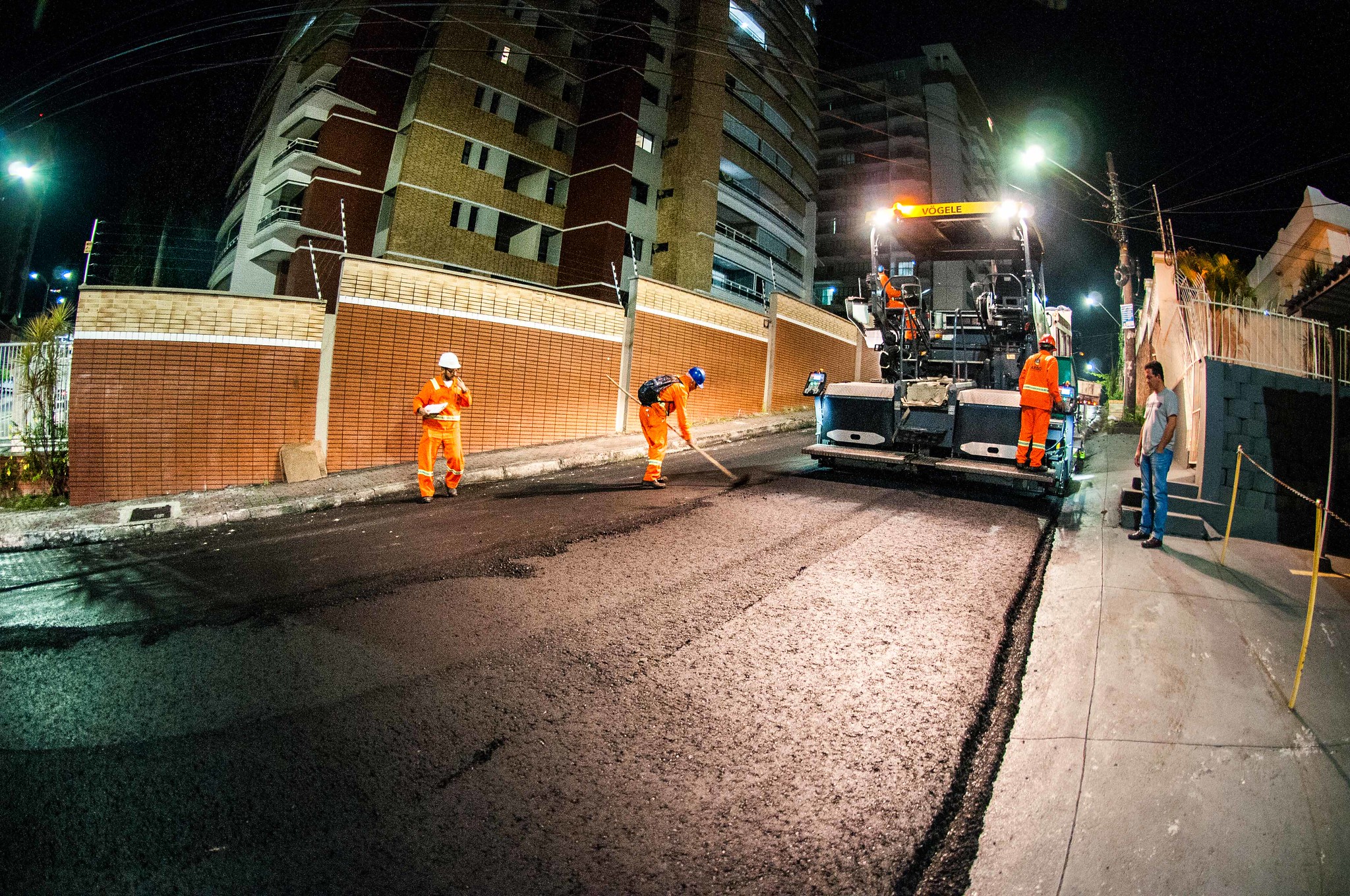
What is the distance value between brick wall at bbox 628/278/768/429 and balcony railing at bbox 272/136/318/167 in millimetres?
16767

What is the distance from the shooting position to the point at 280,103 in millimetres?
25953

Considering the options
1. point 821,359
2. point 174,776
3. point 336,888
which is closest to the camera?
point 336,888

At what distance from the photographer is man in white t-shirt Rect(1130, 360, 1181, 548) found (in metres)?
5.39

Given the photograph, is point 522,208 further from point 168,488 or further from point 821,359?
point 168,488

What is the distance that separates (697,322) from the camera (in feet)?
49.3

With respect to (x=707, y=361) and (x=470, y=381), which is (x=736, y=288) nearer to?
(x=707, y=361)

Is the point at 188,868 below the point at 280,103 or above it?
below

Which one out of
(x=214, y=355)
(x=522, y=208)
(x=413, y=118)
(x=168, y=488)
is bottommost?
(x=168, y=488)

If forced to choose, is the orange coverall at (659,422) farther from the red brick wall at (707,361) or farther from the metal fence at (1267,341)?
the metal fence at (1267,341)

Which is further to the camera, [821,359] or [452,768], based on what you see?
[821,359]

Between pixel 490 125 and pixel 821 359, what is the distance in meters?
15.6

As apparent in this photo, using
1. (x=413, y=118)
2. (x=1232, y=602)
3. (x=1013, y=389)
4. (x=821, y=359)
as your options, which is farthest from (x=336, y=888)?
(x=413, y=118)

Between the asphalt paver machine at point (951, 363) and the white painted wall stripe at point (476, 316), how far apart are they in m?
5.63

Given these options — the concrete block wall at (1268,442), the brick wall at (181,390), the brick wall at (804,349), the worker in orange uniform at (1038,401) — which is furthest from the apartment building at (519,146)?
the concrete block wall at (1268,442)
